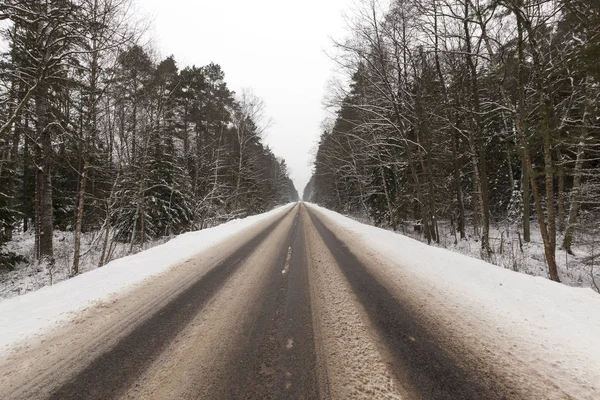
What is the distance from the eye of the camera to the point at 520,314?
294 centimetres

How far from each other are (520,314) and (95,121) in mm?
11482

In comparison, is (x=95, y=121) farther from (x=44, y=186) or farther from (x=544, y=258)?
(x=544, y=258)

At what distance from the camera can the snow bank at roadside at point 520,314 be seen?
2068 mm

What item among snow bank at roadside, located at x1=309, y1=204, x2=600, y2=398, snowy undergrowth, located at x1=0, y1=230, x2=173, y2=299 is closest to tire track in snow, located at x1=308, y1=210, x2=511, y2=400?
snow bank at roadside, located at x1=309, y1=204, x2=600, y2=398

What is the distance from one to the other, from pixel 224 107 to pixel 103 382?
22.8m

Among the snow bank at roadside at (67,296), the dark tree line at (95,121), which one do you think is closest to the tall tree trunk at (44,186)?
the dark tree line at (95,121)

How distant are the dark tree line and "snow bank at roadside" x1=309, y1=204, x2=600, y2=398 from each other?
7.64m

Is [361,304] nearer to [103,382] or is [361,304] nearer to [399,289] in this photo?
[399,289]

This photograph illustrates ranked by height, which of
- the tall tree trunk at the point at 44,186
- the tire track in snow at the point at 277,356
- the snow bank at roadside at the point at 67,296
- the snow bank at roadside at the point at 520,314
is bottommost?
the snow bank at roadside at the point at 520,314

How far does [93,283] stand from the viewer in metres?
4.15

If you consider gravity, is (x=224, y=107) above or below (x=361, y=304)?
above

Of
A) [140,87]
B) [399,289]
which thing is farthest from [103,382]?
[140,87]

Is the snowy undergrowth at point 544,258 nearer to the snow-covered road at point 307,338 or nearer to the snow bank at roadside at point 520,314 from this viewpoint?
the snow bank at roadside at point 520,314

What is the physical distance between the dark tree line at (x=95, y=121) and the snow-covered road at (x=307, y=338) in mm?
4765
